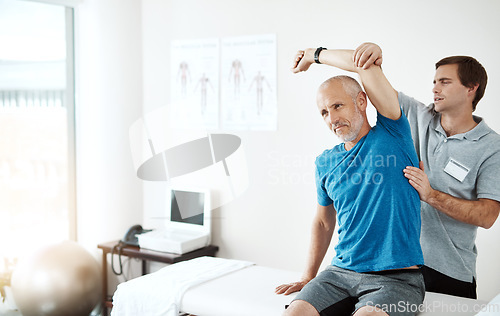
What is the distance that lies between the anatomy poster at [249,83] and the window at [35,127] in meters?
1.18

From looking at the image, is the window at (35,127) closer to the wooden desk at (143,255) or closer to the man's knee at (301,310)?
the wooden desk at (143,255)

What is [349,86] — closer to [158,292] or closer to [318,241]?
[318,241]

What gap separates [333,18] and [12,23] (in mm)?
2116

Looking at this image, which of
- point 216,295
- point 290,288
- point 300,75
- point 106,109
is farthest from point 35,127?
point 290,288

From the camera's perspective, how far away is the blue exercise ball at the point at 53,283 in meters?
3.01

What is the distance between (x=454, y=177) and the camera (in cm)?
214

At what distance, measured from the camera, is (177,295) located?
227 centimetres

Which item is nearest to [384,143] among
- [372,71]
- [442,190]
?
[372,71]

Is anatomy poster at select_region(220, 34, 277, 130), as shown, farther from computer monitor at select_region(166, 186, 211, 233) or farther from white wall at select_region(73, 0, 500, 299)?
computer monitor at select_region(166, 186, 211, 233)

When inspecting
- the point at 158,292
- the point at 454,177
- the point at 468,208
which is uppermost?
the point at 454,177

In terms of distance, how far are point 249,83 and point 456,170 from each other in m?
1.56

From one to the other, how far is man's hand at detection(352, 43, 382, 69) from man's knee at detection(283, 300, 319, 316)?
87 cm

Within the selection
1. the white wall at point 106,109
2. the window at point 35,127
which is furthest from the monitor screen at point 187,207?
the window at point 35,127

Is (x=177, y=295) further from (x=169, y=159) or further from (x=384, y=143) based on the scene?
(x=169, y=159)
